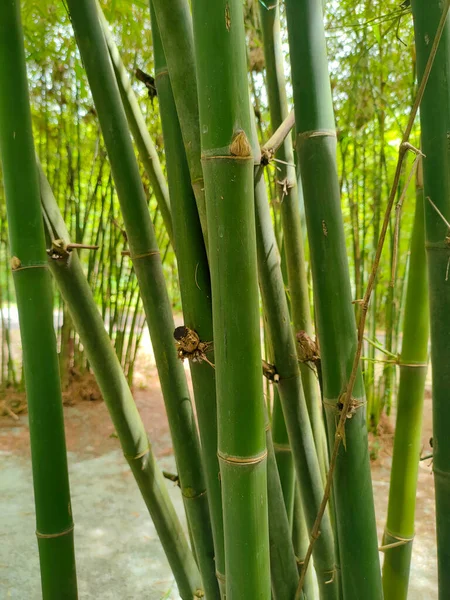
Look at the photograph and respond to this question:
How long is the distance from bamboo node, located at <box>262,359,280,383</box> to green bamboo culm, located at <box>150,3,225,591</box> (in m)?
0.09

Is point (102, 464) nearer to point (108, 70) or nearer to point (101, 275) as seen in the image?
point (101, 275)

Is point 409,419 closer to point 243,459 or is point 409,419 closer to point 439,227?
point 439,227

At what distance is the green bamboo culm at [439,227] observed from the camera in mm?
549

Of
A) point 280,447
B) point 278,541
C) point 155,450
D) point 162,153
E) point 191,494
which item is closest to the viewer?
point 278,541

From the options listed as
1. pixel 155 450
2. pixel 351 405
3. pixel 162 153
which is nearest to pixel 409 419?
pixel 351 405

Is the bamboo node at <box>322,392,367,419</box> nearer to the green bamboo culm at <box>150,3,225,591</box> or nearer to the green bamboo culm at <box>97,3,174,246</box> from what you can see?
the green bamboo culm at <box>150,3,225,591</box>

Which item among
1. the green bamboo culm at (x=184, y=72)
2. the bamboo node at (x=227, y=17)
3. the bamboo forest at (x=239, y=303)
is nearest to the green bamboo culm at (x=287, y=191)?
the bamboo forest at (x=239, y=303)

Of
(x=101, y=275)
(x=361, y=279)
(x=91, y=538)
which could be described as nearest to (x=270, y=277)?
(x=91, y=538)

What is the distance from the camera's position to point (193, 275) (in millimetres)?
563

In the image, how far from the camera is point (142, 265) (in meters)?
0.71

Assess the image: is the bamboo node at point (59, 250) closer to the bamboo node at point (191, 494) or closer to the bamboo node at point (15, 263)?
the bamboo node at point (15, 263)

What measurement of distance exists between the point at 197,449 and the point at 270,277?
276 millimetres

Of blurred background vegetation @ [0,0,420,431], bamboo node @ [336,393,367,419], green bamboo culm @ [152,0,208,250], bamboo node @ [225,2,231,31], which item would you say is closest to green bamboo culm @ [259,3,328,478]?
bamboo node @ [336,393,367,419]

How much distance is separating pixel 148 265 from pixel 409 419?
487mm
